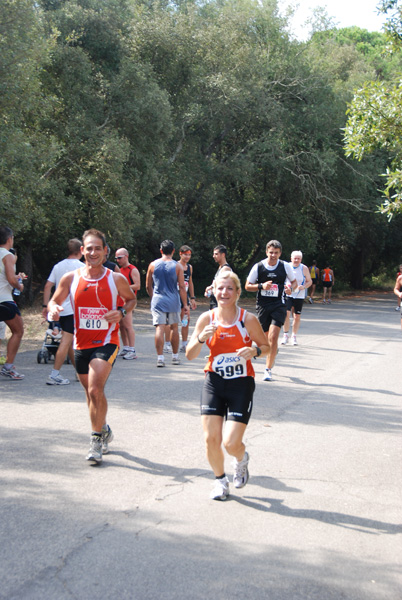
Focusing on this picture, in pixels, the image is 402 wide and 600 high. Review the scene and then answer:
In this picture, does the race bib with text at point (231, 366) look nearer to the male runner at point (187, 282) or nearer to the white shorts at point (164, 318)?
the white shorts at point (164, 318)

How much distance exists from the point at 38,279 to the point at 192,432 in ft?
71.0

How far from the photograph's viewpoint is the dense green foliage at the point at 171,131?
1769 centimetres

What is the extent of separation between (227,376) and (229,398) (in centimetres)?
16

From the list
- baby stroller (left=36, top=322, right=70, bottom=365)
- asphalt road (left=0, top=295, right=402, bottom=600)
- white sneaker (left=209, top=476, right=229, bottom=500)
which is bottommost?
asphalt road (left=0, top=295, right=402, bottom=600)

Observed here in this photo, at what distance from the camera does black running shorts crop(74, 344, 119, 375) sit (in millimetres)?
5594

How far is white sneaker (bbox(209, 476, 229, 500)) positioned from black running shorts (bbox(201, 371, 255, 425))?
17.6 inches

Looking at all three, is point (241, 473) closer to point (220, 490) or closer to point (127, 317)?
point (220, 490)

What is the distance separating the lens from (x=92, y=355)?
18.5 ft

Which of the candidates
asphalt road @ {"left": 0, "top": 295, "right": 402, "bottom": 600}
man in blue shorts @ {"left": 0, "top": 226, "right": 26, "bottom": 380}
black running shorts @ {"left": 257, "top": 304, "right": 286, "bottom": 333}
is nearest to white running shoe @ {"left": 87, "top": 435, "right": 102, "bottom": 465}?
asphalt road @ {"left": 0, "top": 295, "right": 402, "bottom": 600}

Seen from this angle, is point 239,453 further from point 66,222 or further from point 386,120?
point 66,222

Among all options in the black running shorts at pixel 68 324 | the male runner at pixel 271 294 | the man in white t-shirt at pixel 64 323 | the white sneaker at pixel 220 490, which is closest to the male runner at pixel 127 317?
the man in white t-shirt at pixel 64 323

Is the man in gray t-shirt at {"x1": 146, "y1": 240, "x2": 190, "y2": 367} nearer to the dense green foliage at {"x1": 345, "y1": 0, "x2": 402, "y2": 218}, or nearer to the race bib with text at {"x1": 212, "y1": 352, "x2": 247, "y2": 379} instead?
the dense green foliage at {"x1": 345, "y1": 0, "x2": 402, "y2": 218}

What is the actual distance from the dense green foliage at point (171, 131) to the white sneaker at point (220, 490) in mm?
10945

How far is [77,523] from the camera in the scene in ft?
13.7
